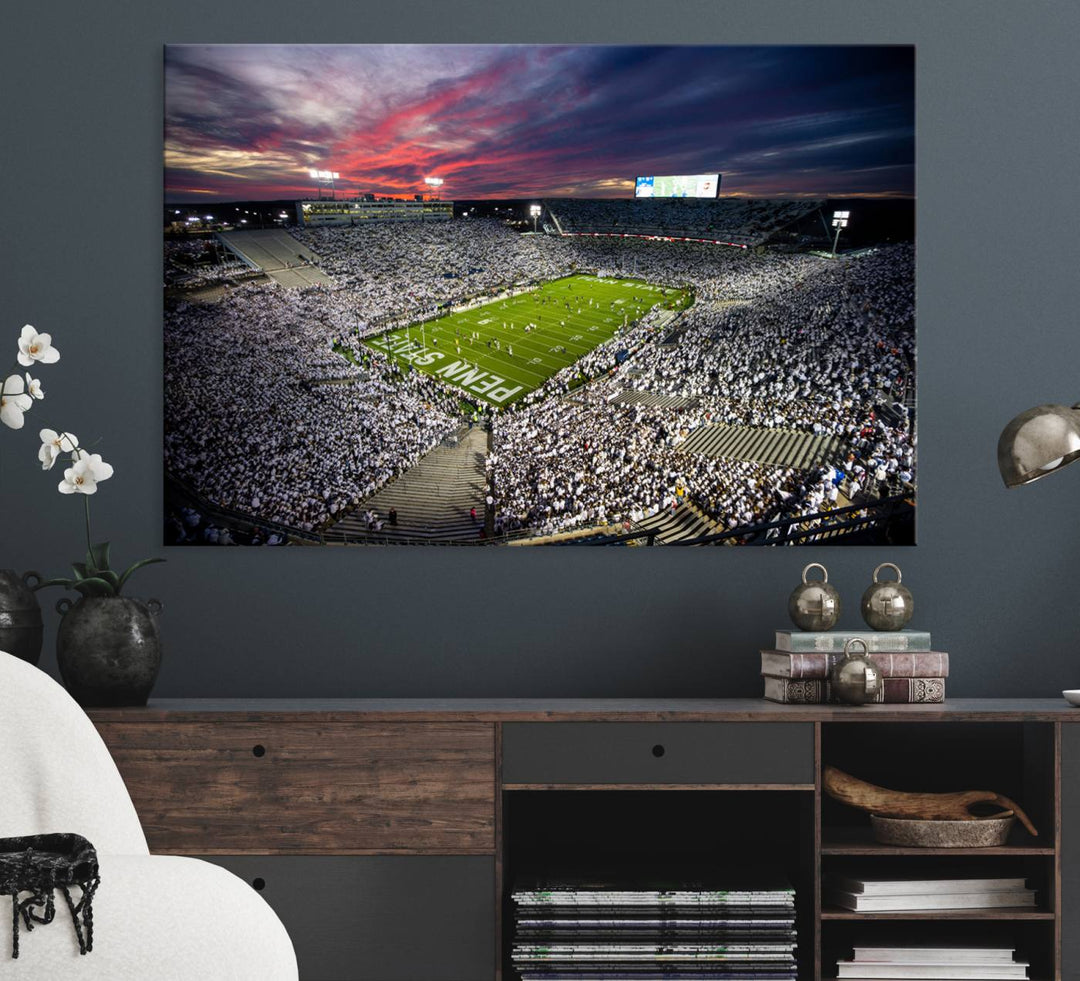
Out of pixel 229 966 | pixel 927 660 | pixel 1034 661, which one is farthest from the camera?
pixel 1034 661

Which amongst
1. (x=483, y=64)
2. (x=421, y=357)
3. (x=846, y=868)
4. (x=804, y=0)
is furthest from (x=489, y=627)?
(x=804, y=0)

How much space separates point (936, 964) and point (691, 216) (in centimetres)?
172

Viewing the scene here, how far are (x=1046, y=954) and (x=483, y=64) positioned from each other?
2296mm

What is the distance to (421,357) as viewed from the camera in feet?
8.83

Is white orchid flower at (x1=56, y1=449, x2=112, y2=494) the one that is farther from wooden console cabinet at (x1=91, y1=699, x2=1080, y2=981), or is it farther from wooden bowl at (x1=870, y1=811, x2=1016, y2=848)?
wooden bowl at (x1=870, y1=811, x2=1016, y2=848)

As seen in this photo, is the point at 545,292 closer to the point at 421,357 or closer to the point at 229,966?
the point at 421,357

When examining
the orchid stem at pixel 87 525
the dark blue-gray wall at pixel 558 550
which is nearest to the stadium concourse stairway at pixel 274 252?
the dark blue-gray wall at pixel 558 550

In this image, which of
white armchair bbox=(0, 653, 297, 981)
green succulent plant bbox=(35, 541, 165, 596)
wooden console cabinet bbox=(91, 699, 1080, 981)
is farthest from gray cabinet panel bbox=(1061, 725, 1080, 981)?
green succulent plant bbox=(35, 541, 165, 596)

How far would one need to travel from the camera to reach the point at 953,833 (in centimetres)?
223

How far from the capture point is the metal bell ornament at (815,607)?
8.06 ft

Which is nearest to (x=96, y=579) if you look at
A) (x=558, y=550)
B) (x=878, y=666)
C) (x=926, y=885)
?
(x=558, y=550)

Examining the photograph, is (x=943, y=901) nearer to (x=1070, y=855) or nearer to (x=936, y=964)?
(x=936, y=964)

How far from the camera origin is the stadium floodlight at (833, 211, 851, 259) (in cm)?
268

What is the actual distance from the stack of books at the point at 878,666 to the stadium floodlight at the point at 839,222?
0.92 metres
